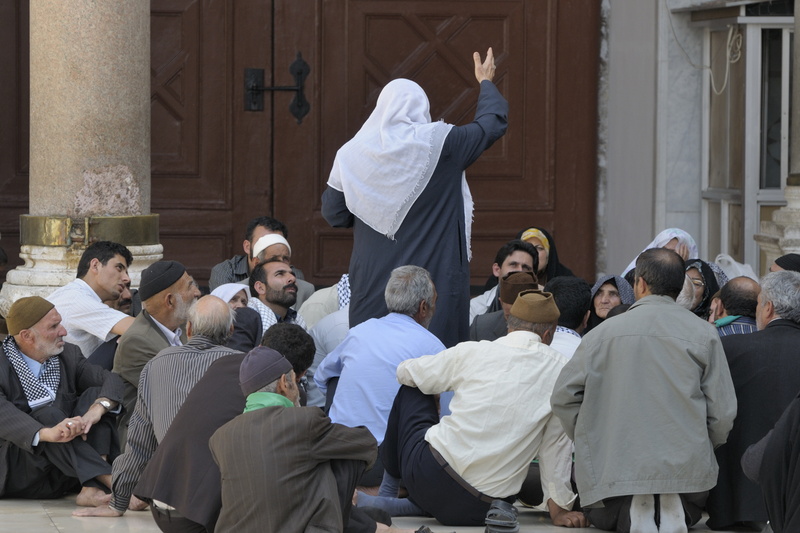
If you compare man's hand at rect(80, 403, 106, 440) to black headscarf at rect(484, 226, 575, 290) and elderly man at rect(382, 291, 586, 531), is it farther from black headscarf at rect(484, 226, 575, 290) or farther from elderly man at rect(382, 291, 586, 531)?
black headscarf at rect(484, 226, 575, 290)

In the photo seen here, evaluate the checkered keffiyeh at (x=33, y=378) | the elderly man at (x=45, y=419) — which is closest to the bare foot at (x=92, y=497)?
the elderly man at (x=45, y=419)

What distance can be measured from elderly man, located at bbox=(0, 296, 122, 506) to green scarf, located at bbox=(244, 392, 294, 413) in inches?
61.4

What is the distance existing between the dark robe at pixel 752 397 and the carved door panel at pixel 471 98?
418 centimetres

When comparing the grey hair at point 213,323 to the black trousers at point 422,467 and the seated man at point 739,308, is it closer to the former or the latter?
the black trousers at point 422,467

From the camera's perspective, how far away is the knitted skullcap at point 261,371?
503cm

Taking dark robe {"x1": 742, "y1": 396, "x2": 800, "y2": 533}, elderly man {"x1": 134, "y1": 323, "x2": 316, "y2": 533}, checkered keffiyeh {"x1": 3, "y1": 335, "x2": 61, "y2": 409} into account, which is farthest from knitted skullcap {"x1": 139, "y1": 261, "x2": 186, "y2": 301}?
dark robe {"x1": 742, "y1": 396, "x2": 800, "y2": 533}

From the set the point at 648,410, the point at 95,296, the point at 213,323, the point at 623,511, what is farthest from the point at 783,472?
the point at 95,296

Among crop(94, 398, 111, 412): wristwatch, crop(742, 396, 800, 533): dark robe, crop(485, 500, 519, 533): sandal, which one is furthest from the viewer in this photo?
crop(94, 398, 111, 412): wristwatch

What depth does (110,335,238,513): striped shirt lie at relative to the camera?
5.72 meters

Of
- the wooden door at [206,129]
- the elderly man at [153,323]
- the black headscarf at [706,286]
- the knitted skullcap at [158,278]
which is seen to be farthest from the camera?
the wooden door at [206,129]

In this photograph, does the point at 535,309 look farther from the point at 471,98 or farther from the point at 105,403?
the point at 471,98

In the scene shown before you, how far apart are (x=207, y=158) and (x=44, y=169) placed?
7.50 ft

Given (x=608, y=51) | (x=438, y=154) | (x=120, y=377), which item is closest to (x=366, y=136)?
(x=438, y=154)

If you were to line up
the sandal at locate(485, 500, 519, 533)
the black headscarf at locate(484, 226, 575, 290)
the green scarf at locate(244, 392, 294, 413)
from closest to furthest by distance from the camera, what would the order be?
the green scarf at locate(244, 392, 294, 413), the sandal at locate(485, 500, 519, 533), the black headscarf at locate(484, 226, 575, 290)
